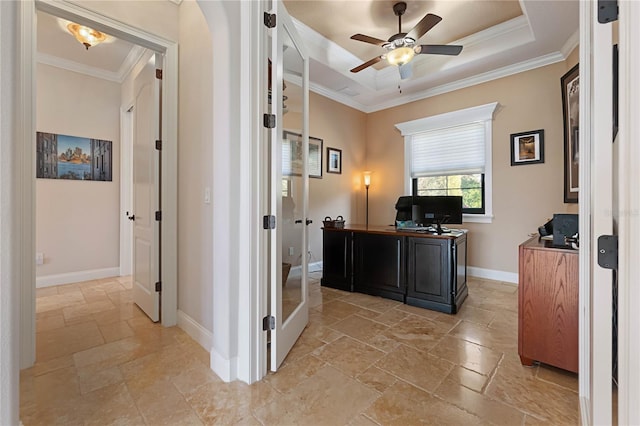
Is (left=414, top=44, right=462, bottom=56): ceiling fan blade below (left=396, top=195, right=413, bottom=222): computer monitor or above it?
above

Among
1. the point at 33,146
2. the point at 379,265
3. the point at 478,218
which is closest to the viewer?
the point at 33,146

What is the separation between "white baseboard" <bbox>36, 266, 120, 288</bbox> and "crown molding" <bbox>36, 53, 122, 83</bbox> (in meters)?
2.83

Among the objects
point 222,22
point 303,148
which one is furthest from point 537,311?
point 222,22

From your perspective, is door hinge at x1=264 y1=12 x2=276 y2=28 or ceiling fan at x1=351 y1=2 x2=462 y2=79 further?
ceiling fan at x1=351 y1=2 x2=462 y2=79

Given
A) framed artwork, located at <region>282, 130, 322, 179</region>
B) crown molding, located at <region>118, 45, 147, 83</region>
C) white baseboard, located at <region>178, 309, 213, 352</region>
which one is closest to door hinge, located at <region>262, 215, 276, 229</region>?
framed artwork, located at <region>282, 130, 322, 179</region>

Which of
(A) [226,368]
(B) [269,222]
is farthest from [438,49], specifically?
(A) [226,368]

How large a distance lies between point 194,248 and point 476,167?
419 cm

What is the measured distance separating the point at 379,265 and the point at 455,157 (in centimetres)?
250

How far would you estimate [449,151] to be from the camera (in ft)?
15.3

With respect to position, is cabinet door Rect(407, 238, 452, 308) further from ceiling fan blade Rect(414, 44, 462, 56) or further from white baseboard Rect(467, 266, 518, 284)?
ceiling fan blade Rect(414, 44, 462, 56)

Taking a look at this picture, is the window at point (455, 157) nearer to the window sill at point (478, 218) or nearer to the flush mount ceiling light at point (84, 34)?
the window sill at point (478, 218)

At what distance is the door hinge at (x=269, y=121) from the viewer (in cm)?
177

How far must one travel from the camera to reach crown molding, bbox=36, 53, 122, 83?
12.1 ft

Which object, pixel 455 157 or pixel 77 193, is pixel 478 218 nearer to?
pixel 455 157
